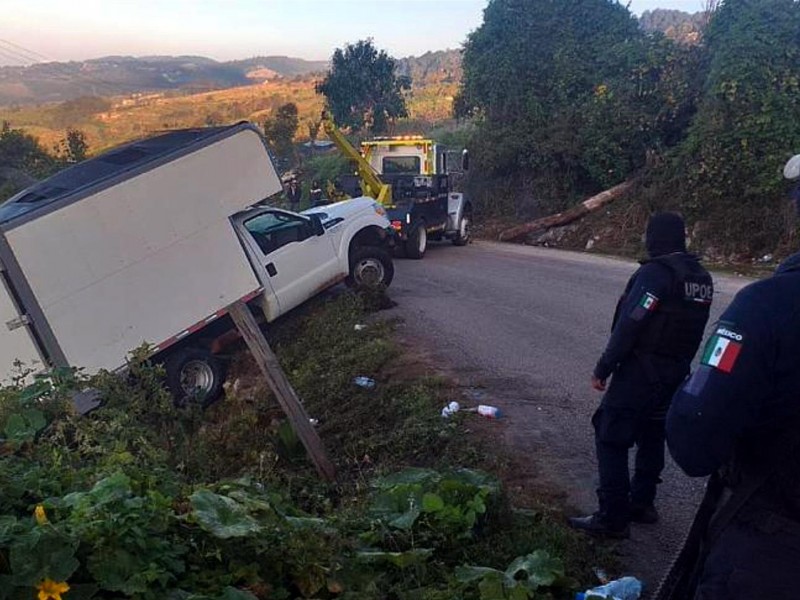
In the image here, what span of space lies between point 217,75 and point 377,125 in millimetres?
46608

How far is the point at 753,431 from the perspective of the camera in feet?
6.79

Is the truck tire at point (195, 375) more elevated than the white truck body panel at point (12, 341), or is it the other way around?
the white truck body panel at point (12, 341)

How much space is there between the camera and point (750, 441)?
2100mm

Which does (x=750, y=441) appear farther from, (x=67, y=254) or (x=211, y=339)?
(x=211, y=339)

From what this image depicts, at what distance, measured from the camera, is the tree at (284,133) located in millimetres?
35500

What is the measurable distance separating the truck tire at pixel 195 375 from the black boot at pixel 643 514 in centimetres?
558

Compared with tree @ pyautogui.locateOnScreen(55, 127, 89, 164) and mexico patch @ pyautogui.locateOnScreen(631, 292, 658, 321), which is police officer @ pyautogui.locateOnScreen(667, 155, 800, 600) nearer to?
mexico patch @ pyautogui.locateOnScreen(631, 292, 658, 321)

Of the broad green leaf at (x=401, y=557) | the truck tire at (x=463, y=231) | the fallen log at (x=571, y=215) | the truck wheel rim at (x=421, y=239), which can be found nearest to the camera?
the broad green leaf at (x=401, y=557)

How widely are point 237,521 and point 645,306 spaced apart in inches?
84.6

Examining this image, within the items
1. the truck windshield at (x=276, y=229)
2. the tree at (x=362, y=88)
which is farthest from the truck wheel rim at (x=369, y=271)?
the tree at (x=362, y=88)

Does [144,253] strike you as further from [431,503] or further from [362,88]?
[362,88]

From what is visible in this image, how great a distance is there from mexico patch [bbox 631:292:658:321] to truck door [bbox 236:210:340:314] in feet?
21.3

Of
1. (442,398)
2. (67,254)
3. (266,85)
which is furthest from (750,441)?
(266,85)

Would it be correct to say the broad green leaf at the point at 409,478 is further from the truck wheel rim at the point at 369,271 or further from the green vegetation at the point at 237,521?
the truck wheel rim at the point at 369,271
